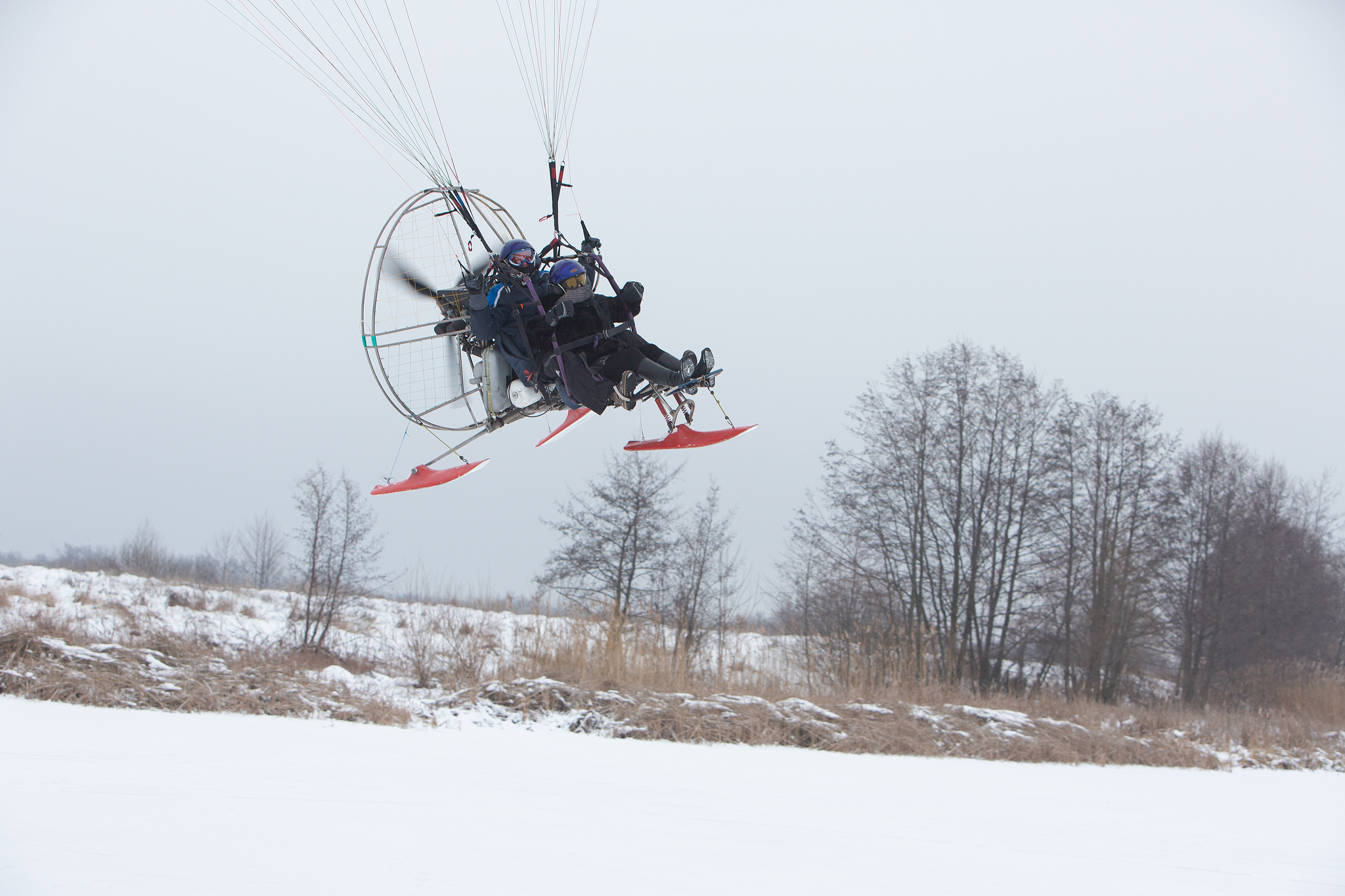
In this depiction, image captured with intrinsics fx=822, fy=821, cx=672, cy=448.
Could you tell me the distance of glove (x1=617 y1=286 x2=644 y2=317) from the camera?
5.11 m

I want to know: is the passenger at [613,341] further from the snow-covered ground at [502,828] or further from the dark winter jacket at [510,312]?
the snow-covered ground at [502,828]

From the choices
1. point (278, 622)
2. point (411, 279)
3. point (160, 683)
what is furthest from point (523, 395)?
point (278, 622)

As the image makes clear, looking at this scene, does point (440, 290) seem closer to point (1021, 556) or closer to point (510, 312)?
point (510, 312)

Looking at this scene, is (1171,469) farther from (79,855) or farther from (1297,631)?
(79,855)

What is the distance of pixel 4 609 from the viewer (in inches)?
434

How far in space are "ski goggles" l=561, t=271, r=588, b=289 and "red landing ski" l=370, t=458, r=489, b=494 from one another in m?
1.33

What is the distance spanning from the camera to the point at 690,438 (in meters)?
5.63

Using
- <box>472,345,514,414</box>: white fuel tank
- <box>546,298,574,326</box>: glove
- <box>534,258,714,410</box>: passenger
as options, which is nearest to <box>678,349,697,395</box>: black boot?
<box>534,258,714,410</box>: passenger

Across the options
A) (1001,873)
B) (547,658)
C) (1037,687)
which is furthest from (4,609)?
(1037,687)

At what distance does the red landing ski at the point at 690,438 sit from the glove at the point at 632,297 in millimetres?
908

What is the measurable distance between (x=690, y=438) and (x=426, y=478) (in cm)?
183

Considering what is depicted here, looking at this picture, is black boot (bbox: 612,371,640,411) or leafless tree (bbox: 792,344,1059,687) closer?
black boot (bbox: 612,371,640,411)

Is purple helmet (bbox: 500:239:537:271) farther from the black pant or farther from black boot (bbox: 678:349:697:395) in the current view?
black boot (bbox: 678:349:697:395)

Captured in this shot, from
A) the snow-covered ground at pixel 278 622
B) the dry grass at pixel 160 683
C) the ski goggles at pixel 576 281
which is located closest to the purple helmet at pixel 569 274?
the ski goggles at pixel 576 281
